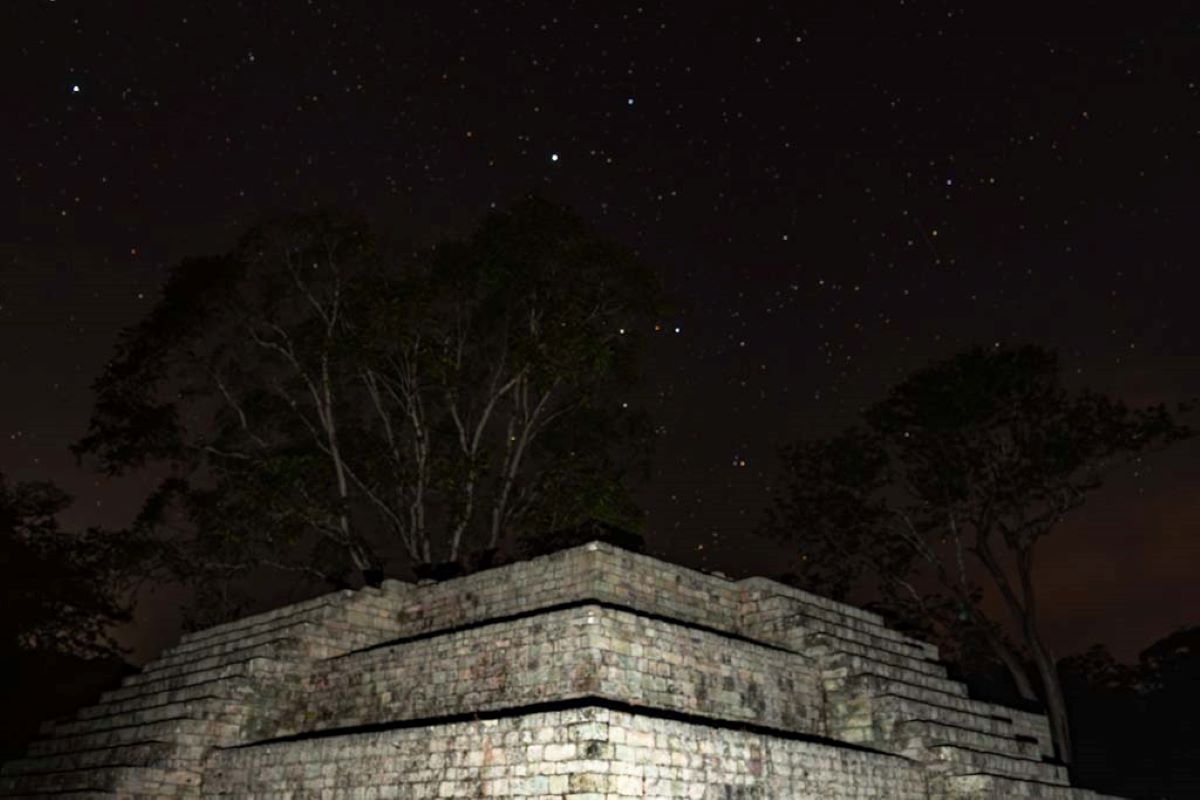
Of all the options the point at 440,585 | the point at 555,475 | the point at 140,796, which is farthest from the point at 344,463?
the point at 140,796

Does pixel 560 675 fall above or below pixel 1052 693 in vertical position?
below

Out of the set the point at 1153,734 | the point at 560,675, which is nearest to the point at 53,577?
the point at 560,675

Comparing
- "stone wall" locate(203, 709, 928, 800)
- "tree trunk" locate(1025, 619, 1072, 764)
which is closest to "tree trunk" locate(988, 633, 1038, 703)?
"tree trunk" locate(1025, 619, 1072, 764)

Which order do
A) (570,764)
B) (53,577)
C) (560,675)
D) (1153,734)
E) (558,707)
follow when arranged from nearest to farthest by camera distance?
1. (570,764)
2. (558,707)
3. (560,675)
4. (53,577)
5. (1153,734)

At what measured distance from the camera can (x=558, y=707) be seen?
42.3 feet

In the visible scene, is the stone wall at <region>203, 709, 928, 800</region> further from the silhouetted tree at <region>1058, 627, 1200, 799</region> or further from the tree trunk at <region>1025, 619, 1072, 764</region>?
the silhouetted tree at <region>1058, 627, 1200, 799</region>

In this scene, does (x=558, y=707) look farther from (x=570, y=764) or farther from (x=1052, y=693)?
(x=1052, y=693)

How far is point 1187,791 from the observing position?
137ft

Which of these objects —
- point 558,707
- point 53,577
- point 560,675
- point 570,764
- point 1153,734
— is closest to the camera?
point 570,764

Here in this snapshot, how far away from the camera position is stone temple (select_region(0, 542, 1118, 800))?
12508mm

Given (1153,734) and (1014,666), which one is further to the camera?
(1153,734)

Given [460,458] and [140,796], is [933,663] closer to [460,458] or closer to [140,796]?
[460,458]

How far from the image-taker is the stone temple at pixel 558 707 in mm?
12508

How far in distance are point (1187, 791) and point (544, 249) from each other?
36.0 meters
